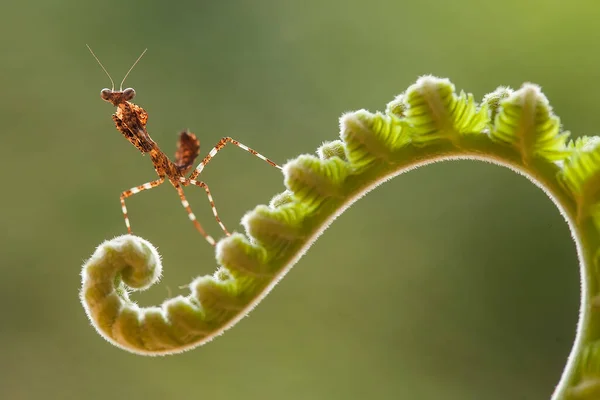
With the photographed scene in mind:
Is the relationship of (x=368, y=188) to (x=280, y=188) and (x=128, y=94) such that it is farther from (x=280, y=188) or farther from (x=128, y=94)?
(x=280, y=188)

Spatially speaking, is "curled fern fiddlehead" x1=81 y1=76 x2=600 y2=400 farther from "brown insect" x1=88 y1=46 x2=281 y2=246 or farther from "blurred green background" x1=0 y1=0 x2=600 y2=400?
"blurred green background" x1=0 y1=0 x2=600 y2=400

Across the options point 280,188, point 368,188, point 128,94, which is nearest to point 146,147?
point 128,94

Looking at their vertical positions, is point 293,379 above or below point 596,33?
below

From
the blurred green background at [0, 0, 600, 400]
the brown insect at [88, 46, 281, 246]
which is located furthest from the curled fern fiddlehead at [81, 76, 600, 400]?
the blurred green background at [0, 0, 600, 400]

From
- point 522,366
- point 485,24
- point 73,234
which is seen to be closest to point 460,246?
point 522,366

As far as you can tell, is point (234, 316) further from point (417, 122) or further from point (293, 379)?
point (293, 379)
